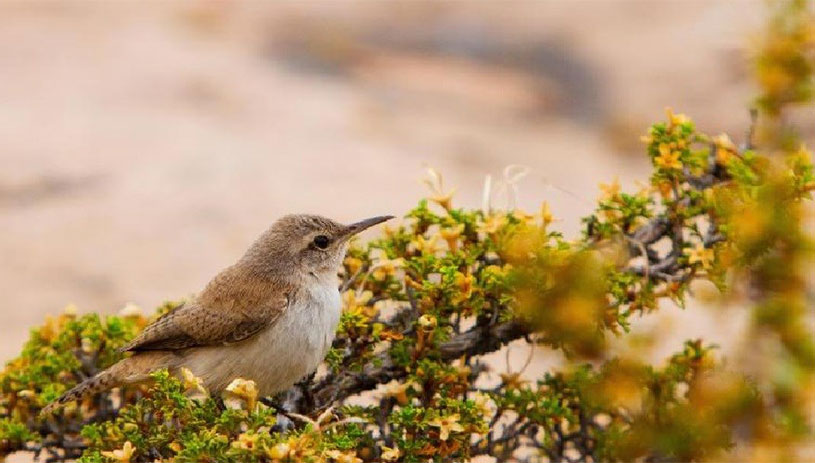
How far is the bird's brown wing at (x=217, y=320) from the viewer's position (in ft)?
14.2

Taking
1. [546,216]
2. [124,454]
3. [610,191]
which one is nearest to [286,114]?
[610,191]

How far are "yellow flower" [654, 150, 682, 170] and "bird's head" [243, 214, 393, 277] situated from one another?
1085 mm

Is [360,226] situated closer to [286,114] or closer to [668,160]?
[668,160]

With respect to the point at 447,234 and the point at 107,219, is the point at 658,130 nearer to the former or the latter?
the point at 447,234

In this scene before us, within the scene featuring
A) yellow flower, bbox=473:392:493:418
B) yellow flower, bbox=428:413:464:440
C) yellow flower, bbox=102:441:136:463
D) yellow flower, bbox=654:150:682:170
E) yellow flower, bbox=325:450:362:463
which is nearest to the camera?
yellow flower, bbox=325:450:362:463

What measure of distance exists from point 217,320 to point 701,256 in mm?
1734

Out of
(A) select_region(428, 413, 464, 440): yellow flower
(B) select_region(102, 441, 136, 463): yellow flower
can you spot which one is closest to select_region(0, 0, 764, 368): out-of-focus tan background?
(A) select_region(428, 413, 464, 440): yellow flower

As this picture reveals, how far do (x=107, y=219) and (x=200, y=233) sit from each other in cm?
74

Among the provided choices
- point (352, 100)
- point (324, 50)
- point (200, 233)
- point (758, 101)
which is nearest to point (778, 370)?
point (758, 101)

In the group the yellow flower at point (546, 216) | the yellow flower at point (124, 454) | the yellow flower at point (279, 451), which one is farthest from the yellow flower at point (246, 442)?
the yellow flower at point (546, 216)

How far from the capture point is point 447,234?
4367mm

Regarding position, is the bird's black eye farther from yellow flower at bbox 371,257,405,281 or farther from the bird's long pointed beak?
yellow flower at bbox 371,257,405,281

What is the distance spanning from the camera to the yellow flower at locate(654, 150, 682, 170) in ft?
14.7

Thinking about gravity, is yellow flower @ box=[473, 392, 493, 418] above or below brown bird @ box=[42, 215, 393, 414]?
below
